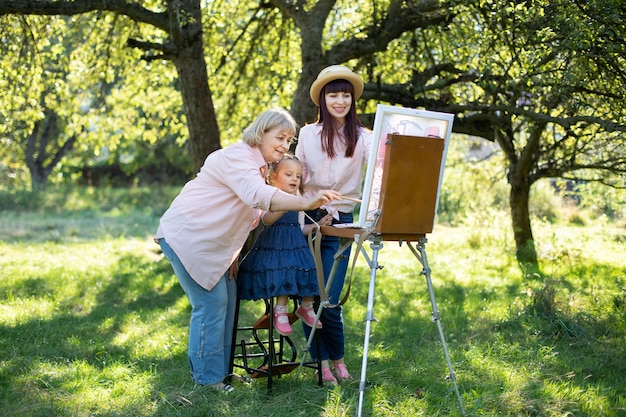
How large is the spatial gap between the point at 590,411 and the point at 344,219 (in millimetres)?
1721

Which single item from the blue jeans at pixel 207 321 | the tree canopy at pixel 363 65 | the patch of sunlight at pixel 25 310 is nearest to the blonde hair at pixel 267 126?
the blue jeans at pixel 207 321

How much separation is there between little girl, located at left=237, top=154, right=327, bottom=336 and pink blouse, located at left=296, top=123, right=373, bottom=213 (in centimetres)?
12

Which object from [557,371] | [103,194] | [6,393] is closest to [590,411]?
[557,371]

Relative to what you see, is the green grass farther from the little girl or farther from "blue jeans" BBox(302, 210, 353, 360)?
the little girl

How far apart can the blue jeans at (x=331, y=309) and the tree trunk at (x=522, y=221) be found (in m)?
5.36

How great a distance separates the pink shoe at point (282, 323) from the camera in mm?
4125

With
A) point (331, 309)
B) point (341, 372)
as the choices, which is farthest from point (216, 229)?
point (341, 372)

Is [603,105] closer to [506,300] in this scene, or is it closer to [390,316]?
[506,300]

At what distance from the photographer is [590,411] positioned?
3912mm

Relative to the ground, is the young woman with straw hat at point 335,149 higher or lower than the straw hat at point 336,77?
lower

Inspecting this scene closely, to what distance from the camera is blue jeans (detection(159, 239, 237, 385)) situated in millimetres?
4195

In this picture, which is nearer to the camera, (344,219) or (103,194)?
(344,219)

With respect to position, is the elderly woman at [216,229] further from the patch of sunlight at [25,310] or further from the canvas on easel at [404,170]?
the patch of sunlight at [25,310]

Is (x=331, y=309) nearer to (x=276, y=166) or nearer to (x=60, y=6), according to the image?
(x=276, y=166)
